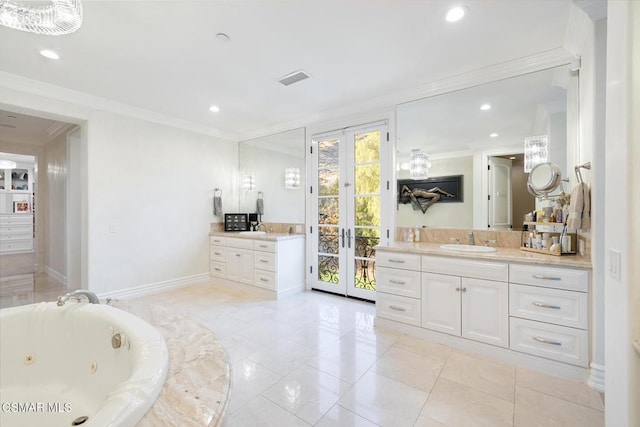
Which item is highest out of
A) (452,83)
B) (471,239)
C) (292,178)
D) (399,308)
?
(452,83)

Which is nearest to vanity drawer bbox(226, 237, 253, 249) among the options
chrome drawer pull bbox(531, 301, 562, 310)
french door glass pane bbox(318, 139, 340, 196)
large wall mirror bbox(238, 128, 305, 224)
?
large wall mirror bbox(238, 128, 305, 224)

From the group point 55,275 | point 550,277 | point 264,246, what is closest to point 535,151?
point 550,277

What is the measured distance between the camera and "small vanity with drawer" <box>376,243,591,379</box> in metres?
1.91

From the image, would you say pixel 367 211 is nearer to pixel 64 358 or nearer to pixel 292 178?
pixel 292 178

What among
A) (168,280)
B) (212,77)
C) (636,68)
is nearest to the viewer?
(636,68)

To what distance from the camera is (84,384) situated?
164 centimetres

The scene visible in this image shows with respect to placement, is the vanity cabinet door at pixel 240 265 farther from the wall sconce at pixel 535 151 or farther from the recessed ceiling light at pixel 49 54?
the wall sconce at pixel 535 151

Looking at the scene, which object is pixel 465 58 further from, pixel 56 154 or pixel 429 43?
pixel 56 154

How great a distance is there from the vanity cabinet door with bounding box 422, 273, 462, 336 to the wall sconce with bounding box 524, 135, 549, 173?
4.37ft

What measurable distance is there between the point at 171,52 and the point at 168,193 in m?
2.26

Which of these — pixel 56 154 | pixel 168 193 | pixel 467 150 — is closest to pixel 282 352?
pixel 467 150

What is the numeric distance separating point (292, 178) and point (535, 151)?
3.08m

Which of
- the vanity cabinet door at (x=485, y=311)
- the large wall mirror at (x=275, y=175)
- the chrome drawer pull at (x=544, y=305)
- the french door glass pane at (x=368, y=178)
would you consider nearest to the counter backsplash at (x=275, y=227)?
the large wall mirror at (x=275, y=175)

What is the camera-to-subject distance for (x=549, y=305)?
1974mm
